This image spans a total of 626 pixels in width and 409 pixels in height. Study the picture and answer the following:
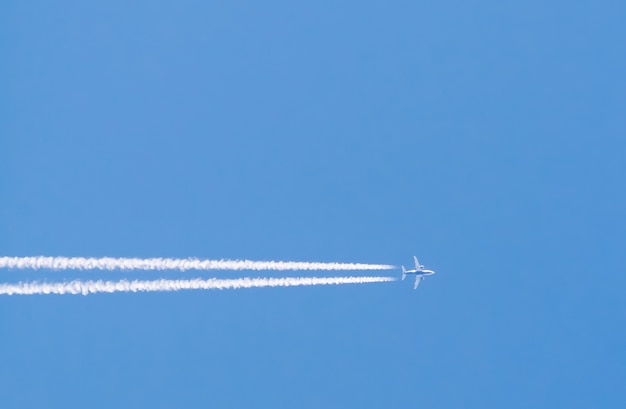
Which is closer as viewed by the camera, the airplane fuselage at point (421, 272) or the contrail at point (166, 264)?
the contrail at point (166, 264)

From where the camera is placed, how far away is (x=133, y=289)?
4828cm

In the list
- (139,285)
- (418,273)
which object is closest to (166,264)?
(139,285)

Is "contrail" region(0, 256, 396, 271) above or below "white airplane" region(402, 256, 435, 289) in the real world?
below

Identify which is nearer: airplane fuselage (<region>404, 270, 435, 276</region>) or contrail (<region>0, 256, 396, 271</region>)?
contrail (<region>0, 256, 396, 271</region>)

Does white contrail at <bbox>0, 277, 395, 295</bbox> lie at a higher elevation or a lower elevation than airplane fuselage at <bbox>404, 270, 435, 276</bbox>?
lower

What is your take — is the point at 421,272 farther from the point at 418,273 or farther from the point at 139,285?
the point at 139,285

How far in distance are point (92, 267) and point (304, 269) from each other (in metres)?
17.0

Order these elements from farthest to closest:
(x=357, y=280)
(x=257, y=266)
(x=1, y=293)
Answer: (x=357, y=280), (x=257, y=266), (x=1, y=293)

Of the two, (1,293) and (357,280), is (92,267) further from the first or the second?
(357,280)

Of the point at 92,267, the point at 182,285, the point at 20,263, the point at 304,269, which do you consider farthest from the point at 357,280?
the point at 20,263

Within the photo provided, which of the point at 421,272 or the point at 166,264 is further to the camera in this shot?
the point at 421,272

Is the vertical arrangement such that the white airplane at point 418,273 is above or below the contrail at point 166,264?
above

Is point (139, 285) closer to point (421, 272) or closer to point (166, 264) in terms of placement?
point (166, 264)

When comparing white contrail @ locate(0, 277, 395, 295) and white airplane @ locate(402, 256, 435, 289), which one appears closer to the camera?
white contrail @ locate(0, 277, 395, 295)
